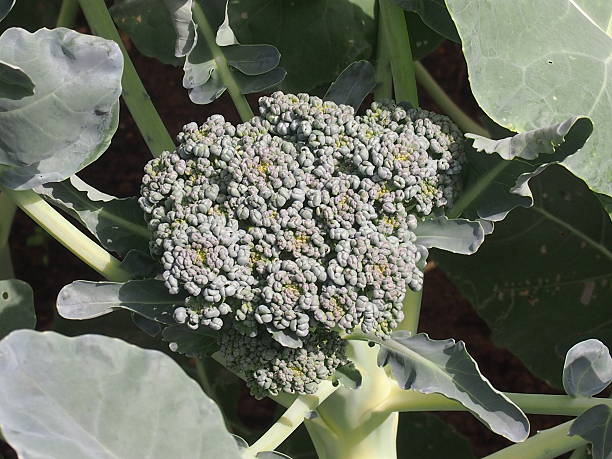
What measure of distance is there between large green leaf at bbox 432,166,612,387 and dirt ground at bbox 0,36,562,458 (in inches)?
11.6

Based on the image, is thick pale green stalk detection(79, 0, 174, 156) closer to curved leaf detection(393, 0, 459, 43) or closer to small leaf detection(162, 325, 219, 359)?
small leaf detection(162, 325, 219, 359)

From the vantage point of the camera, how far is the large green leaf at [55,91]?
83cm

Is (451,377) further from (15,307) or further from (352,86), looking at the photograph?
(15,307)

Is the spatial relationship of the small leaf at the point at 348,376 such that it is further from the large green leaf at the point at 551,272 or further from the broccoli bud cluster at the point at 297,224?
the large green leaf at the point at 551,272

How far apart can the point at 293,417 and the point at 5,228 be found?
71 centimetres

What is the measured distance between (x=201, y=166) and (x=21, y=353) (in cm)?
32

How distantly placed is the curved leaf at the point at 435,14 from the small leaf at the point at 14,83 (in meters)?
0.52

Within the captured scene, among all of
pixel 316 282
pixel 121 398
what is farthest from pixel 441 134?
pixel 121 398

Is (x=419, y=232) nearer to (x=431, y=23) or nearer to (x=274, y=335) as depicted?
(x=274, y=335)

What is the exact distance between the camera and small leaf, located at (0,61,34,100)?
2.59ft

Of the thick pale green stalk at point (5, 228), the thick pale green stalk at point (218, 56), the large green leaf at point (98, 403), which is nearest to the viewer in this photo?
the large green leaf at point (98, 403)

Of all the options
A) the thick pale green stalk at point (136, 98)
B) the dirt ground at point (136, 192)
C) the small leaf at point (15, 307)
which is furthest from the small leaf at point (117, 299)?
the dirt ground at point (136, 192)

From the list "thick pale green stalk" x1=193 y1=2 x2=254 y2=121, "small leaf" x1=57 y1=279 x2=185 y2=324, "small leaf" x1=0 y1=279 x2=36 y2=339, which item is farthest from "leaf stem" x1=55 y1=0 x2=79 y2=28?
"small leaf" x1=57 y1=279 x2=185 y2=324

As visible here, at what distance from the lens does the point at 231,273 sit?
89 cm
